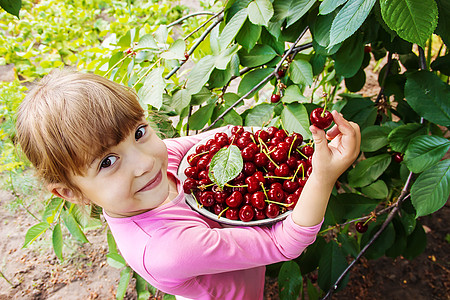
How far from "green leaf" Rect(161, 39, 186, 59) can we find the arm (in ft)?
1.79

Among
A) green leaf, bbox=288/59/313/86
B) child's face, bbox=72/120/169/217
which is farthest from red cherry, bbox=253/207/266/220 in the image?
green leaf, bbox=288/59/313/86

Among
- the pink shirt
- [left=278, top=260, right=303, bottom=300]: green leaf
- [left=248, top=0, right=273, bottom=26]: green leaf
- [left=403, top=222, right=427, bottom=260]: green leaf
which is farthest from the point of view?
[left=403, top=222, right=427, bottom=260]: green leaf

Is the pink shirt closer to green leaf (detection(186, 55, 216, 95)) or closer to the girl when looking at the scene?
the girl

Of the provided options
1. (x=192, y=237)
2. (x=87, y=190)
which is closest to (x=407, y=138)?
(x=192, y=237)

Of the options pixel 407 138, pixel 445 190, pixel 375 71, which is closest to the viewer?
pixel 445 190

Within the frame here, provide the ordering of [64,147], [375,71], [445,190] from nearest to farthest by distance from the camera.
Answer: [64,147]
[445,190]
[375,71]

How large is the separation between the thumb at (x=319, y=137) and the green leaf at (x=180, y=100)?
600 millimetres

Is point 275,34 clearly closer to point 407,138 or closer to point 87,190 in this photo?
point 407,138

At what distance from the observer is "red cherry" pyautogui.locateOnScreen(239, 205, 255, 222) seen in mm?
771

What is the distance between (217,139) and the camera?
0.94 m

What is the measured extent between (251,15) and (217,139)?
0.36 metres

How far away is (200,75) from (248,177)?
44cm

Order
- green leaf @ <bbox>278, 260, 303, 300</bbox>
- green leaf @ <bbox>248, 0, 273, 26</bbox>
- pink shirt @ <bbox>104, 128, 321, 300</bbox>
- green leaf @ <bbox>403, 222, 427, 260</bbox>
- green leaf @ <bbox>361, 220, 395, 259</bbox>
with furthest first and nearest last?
green leaf @ <bbox>403, 222, 427, 260</bbox> < green leaf @ <bbox>361, 220, 395, 259</bbox> < green leaf @ <bbox>278, 260, 303, 300</bbox> < green leaf @ <bbox>248, 0, 273, 26</bbox> < pink shirt @ <bbox>104, 128, 321, 300</bbox>

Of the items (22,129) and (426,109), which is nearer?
(22,129)
